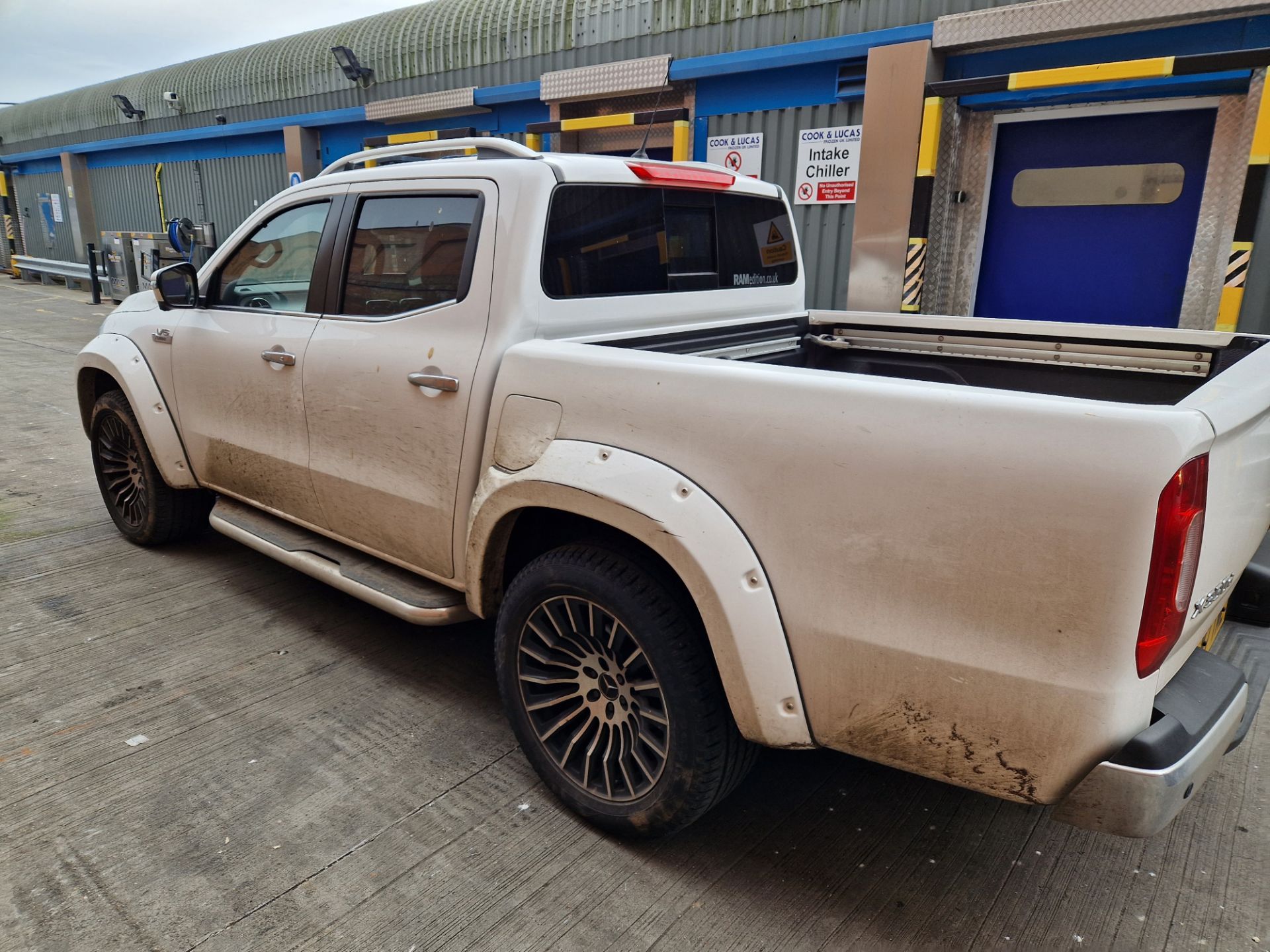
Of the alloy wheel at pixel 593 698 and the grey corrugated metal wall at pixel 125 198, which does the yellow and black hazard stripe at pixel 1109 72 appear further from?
the grey corrugated metal wall at pixel 125 198

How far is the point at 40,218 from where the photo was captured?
2295 cm

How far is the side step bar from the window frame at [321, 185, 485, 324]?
0.91m

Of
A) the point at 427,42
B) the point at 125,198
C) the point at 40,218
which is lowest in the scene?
the point at 40,218

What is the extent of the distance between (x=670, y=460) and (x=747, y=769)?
872mm

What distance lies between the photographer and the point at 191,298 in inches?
150

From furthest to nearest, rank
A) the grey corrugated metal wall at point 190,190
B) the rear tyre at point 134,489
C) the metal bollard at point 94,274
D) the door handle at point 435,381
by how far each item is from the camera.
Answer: the metal bollard at point 94,274 → the grey corrugated metal wall at point 190,190 → the rear tyre at point 134,489 → the door handle at point 435,381

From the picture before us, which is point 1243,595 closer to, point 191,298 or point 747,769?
point 747,769

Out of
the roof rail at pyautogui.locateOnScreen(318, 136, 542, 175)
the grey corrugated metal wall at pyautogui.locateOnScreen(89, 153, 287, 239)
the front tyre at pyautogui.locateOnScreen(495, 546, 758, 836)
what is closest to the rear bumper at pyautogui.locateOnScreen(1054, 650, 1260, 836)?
the front tyre at pyautogui.locateOnScreen(495, 546, 758, 836)

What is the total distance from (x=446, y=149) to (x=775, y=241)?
4.85 feet

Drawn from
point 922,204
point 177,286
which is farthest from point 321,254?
point 922,204

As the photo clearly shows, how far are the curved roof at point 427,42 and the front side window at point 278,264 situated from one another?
6.27 metres

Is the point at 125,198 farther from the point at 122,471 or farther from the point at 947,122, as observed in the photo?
the point at 947,122

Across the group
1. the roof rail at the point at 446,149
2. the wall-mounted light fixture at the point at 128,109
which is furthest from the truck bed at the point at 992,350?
the wall-mounted light fixture at the point at 128,109

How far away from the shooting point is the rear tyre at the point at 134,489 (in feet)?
13.9
